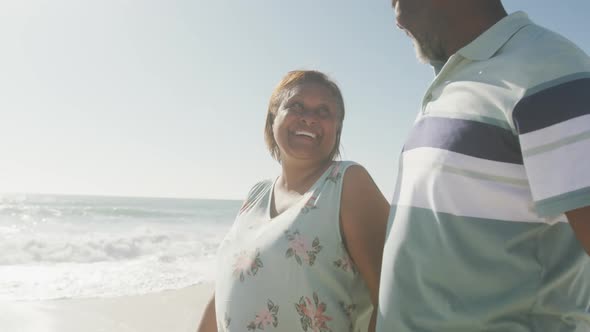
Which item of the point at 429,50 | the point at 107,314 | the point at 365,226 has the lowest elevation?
the point at 107,314

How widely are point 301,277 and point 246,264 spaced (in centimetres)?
25

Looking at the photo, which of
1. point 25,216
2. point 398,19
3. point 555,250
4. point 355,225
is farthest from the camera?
point 25,216

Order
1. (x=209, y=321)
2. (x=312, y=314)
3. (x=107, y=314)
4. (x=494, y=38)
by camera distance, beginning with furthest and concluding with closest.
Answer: (x=107, y=314), (x=209, y=321), (x=312, y=314), (x=494, y=38)

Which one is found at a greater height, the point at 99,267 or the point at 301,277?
the point at 301,277

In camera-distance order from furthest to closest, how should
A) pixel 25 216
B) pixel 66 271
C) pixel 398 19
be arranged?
1. pixel 25 216
2. pixel 66 271
3. pixel 398 19

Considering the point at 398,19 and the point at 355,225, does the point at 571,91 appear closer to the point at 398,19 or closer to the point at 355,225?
the point at 398,19

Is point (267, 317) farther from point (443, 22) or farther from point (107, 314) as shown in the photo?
point (107, 314)

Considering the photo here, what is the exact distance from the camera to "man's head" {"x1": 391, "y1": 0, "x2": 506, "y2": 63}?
52.7 inches

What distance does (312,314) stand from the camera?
166 cm

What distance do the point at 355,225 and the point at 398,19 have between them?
732 millimetres

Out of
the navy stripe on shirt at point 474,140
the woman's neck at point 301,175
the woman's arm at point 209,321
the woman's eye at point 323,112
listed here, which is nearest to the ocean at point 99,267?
the woman's arm at point 209,321

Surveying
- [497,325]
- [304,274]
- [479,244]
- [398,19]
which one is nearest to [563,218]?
[479,244]

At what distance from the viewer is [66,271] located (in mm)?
9914

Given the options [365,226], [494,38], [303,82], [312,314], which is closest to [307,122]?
[303,82]
